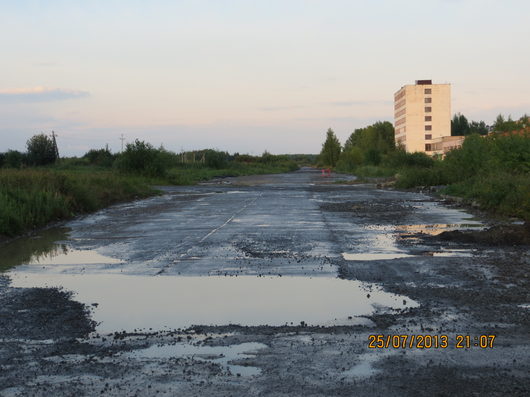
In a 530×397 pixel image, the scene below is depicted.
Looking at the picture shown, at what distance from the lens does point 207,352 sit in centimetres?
642

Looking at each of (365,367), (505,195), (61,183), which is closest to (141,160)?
(61,183)

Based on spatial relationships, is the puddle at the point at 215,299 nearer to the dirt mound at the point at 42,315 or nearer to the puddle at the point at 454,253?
the dirt mound at the point at 42,315

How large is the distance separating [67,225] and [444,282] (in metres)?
14.4

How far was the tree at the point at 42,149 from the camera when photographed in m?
79.8

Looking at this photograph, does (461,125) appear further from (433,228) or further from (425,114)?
(433,228)

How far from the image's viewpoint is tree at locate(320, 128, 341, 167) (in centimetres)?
15725

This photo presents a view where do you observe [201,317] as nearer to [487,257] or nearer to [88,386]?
[88,386]

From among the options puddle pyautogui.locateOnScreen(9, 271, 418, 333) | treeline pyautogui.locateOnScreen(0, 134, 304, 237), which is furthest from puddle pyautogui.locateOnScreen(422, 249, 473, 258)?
treeline pyautogui.locateOnScreen(0, 134, 304, 237)

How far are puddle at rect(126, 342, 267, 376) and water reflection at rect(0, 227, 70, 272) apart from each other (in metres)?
6.78

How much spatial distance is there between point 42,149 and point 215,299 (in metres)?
77.1

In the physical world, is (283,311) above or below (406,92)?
below

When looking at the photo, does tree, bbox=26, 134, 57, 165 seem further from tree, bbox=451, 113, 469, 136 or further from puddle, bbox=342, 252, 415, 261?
tree, bbox=451, 113, 469, 136

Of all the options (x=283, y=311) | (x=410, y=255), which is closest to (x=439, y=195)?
(x=410, y=255)

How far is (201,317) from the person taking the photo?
316 inches
